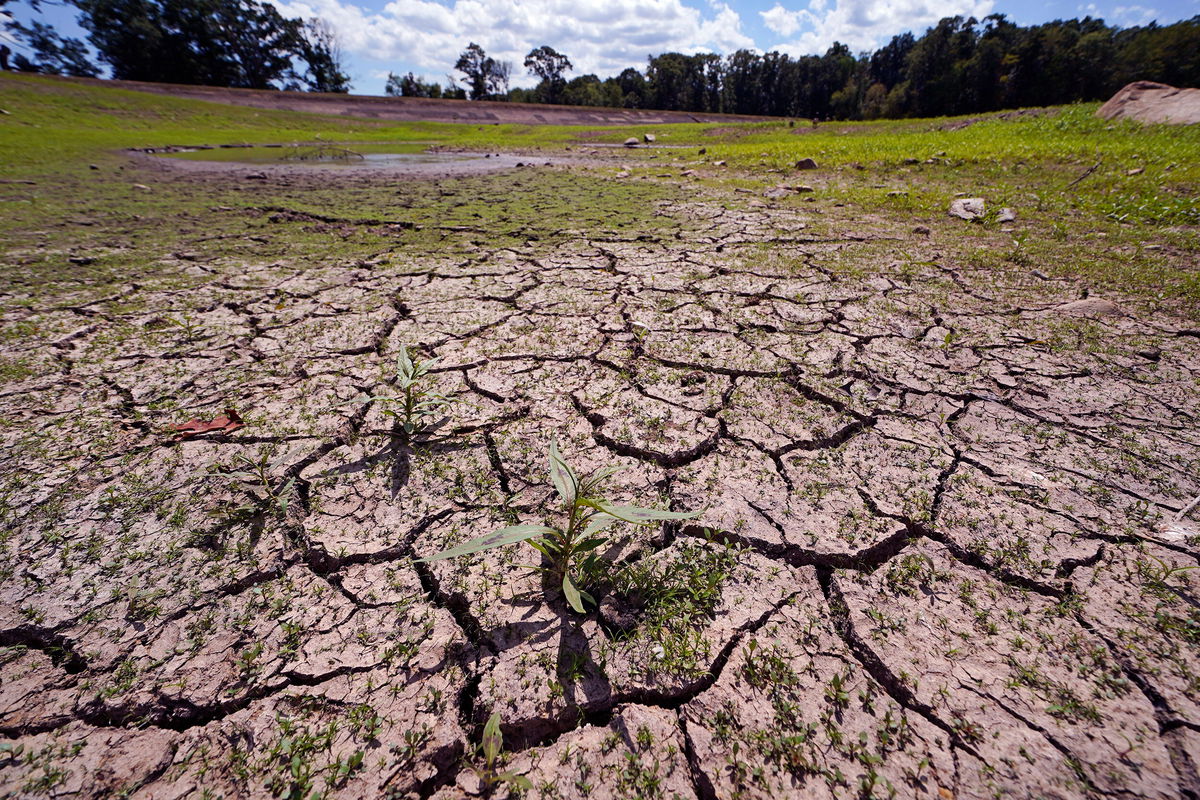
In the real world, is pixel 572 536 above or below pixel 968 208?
below

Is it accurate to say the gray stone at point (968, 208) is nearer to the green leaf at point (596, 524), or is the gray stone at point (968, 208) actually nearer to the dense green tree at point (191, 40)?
the green leaf at point (596, 524)

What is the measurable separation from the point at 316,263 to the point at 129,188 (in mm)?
4535

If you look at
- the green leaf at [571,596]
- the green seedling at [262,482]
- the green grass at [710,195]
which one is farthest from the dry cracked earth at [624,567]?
the green grass at [710,195]

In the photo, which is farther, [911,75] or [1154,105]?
[911,75]

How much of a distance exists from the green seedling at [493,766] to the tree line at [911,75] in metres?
26.7

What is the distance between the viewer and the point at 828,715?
3.44 feet

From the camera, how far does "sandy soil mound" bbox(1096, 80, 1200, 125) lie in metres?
7.04

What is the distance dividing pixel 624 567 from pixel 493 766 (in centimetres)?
56

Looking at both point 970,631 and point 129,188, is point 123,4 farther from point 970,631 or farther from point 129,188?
point 970,631

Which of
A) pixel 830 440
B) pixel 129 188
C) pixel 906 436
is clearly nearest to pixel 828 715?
pixel 830 440

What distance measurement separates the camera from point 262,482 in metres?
1.65

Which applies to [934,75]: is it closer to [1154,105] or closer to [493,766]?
[1154,105]

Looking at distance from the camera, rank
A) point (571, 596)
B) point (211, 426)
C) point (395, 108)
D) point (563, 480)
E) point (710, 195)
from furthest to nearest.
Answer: point (395, 108)
point (710, 195)
point (211, 426)
point (563, 480)
point (571, 596)

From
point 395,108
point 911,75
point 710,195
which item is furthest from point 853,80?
point 710,195
